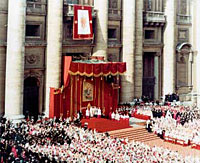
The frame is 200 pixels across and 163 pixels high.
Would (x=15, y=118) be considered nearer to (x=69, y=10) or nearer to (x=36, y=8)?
(x=36, y=8)

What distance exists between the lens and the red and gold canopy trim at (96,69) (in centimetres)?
2996

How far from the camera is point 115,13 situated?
37.0 m

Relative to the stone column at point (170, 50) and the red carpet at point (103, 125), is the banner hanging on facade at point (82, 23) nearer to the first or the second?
the red carpet at point (103, 125)

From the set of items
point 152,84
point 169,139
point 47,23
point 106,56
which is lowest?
point 169,139

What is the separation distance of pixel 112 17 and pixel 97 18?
2669 millimetres

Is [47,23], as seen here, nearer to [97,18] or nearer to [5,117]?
[97,18]

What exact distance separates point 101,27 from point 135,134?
40.0 ft

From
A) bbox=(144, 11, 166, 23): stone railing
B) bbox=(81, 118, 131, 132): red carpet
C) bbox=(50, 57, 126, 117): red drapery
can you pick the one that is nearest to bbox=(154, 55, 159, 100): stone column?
bbox=(144, 11, 166, 23): stone railing

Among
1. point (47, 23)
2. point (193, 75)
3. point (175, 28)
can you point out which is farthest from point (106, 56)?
point (193, 75)

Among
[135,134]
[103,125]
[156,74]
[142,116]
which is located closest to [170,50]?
[156,74]

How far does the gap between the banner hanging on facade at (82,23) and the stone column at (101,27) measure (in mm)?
1864

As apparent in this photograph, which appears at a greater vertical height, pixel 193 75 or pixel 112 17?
pixel 112 17

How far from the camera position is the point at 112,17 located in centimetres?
3647

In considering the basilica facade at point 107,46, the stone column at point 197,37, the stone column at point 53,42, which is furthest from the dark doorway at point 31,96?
the stone column at point 197,37
